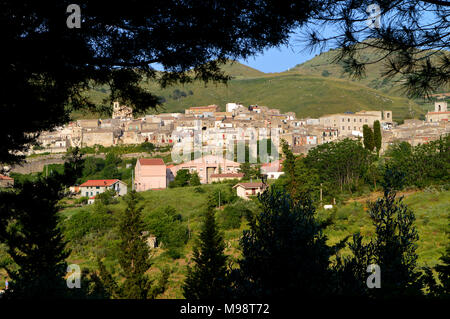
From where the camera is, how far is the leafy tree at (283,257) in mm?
4770

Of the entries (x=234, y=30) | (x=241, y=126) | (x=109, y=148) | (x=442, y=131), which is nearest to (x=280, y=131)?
(x=241, y=126)

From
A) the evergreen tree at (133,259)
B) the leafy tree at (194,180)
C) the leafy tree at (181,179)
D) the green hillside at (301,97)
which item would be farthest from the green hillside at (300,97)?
the evergreen tree at (133,259)

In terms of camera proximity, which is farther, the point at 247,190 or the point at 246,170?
the point at 246,170

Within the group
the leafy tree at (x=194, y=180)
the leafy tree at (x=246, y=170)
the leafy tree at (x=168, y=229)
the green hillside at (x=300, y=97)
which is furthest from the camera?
the green hillside at (x=300, y=97)

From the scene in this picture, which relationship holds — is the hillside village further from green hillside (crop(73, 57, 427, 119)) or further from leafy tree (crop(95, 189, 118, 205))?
leafy tree (crop(95, 189, 118, 205))

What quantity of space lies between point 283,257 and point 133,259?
56.1 feet

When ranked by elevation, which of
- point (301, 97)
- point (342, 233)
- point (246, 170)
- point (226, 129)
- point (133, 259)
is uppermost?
point (301, 97)

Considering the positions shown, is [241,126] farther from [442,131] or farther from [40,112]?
[40,112]

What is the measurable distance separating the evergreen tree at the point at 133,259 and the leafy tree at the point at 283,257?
14.3 meters

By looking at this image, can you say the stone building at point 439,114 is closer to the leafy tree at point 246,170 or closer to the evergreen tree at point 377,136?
the evergreen tree at point 377,136

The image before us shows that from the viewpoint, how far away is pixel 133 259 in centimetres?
2092

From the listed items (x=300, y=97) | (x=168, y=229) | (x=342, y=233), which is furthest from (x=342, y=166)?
(x=300, y=97)

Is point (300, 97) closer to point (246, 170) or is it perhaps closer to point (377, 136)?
point (377, 136)

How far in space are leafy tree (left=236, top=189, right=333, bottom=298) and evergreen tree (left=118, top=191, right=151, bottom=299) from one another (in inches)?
563
